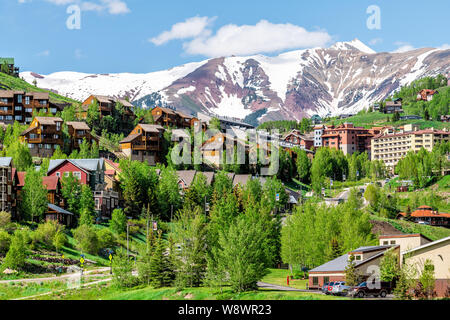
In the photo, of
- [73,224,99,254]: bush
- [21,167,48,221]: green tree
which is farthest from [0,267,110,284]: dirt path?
[21,167,48,221]: green tree

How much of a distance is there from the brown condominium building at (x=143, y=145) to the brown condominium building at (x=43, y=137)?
16.3m

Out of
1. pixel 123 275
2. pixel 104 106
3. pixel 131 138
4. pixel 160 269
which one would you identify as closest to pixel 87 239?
pixel 123 275

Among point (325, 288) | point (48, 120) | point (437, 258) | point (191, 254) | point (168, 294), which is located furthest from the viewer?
point (48, 120)

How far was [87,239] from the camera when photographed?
95.8 meters

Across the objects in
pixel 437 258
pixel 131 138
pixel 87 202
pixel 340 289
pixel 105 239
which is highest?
pixel 131 138

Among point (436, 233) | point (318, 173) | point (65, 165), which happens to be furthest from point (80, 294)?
point (318, 173)

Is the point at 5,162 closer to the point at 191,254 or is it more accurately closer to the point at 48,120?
the point at 191,254

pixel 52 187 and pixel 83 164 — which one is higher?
pixel 83 164

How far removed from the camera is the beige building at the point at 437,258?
68938 mm

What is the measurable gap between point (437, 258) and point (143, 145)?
102669 mm

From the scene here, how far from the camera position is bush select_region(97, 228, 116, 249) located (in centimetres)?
9902

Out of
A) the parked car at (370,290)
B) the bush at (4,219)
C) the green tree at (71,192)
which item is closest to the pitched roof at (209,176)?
the green tree at (71,192)

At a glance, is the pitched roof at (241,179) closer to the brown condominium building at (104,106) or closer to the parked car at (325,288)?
the brown condominium building at (104,106)
